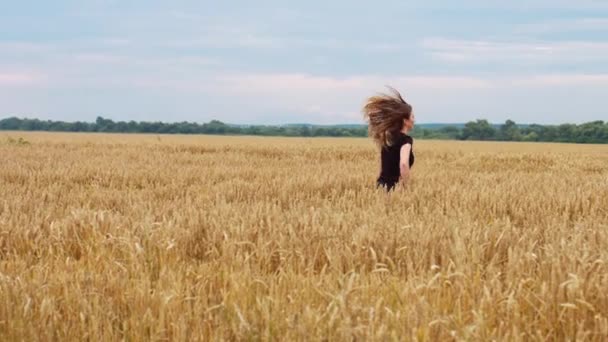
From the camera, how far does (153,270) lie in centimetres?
316

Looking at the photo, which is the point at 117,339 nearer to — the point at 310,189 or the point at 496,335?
the point at 496,335

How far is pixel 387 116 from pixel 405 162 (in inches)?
26.8

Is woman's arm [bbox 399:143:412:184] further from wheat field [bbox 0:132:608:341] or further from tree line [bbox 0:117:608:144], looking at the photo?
tree line [bbox 0:117:608:144]

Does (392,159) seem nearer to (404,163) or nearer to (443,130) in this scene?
(404,163)

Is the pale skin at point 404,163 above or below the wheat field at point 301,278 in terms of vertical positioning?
above

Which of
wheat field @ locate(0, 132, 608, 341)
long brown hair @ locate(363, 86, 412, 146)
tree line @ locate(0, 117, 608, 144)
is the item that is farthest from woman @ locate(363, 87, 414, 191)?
tree line @ locate(0, 117, 608, 144)

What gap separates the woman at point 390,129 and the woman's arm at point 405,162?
0.9 inches

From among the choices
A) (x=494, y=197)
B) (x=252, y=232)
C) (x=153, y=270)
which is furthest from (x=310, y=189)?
(x=153, y=270)

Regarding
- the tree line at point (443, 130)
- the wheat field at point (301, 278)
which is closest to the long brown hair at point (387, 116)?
the wheat field at point (301, 278)

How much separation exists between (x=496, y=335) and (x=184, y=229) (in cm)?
236

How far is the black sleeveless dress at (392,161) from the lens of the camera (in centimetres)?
749

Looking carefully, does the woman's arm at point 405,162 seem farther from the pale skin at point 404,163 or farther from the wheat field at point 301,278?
the wheat field at point 301,278

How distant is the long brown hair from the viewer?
297 inches

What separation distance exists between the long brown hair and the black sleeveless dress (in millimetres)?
77
